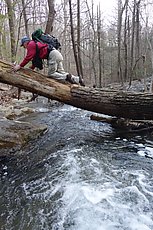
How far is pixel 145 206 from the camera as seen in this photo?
375cm

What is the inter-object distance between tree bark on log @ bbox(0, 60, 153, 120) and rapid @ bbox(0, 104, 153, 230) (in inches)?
36.3

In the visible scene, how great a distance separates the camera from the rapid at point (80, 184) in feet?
11.5

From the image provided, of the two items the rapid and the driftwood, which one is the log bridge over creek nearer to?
the rapid

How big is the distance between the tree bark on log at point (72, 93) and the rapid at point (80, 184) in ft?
3.03

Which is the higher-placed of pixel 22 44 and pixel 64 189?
pixel 22 44

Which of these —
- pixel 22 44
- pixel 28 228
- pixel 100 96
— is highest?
pixel 22 44

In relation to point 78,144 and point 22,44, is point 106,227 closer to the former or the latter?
point 78,144

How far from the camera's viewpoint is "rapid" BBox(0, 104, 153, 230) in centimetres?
351

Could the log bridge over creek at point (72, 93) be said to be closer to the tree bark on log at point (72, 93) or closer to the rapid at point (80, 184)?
the tree bark on log at point (72, 93)

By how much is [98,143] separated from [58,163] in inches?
60.3

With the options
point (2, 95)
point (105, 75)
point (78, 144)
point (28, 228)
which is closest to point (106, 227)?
point (28, 228)

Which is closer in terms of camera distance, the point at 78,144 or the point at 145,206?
the point at 145,206

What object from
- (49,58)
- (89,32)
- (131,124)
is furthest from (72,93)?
(89,32)

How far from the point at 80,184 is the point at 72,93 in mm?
2507
